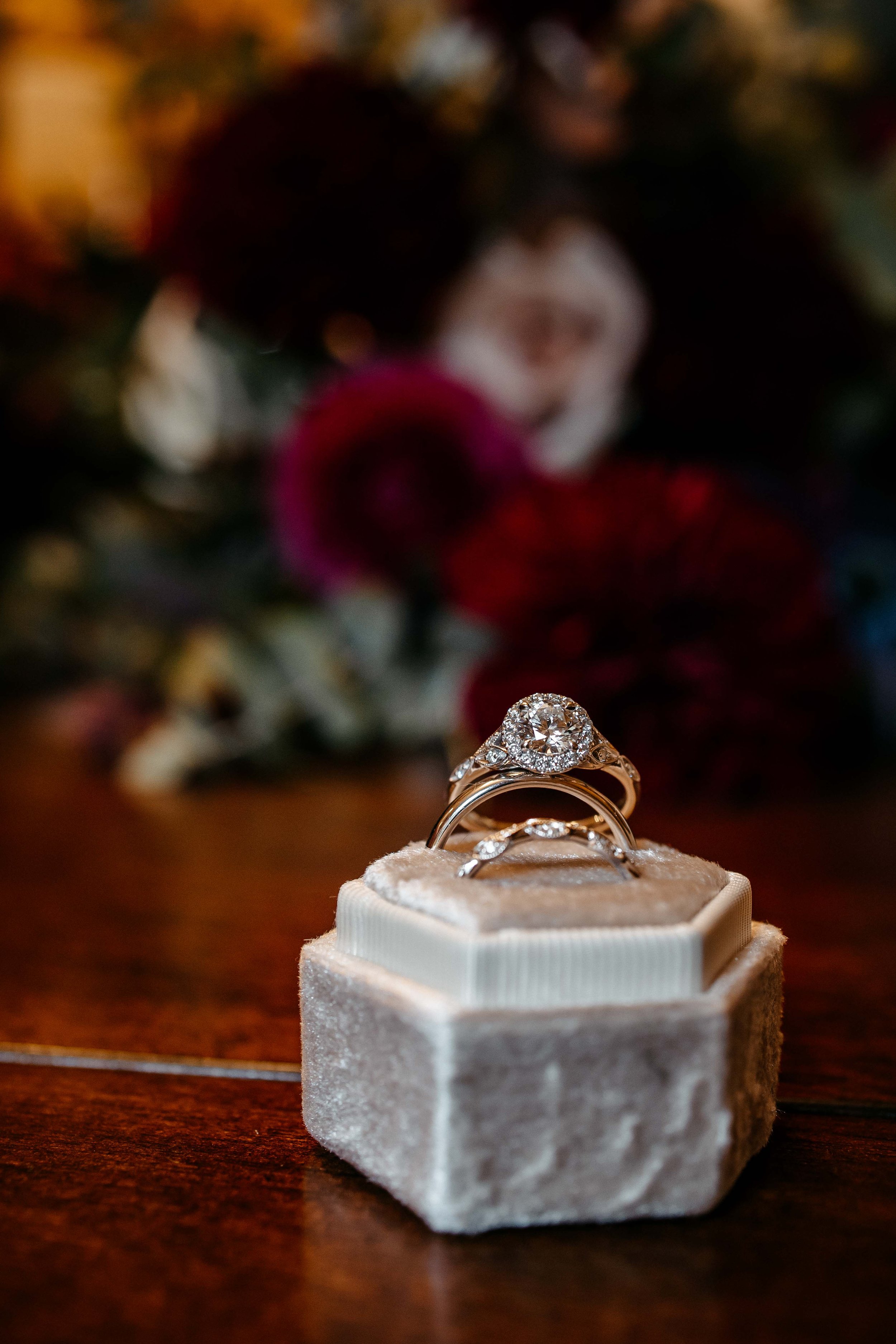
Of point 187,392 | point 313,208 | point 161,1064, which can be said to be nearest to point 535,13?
point 313,208

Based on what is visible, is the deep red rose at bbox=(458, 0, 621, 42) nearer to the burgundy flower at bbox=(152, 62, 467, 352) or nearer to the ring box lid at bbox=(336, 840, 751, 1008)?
the burgundy flower at bbox=(152, 62, 467, 352)

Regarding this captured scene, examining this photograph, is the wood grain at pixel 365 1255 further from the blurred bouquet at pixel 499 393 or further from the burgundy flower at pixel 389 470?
the burgundy flower at pixel 389 470

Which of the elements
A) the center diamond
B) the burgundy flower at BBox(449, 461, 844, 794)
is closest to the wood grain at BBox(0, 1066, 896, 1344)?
the center diamond

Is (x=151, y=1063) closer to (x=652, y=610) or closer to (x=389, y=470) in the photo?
(x=652, y=610)

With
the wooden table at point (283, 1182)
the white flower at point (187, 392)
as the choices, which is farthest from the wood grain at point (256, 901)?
the white flower at point (187, 392)

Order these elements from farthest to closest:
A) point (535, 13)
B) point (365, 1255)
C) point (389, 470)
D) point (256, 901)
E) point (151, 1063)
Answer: point (535, 13)
point (389, 470)
point (256, 901)
point (151, 1063)
point (365, 1255)

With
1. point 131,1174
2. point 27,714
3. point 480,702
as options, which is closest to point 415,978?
point 131,1174
